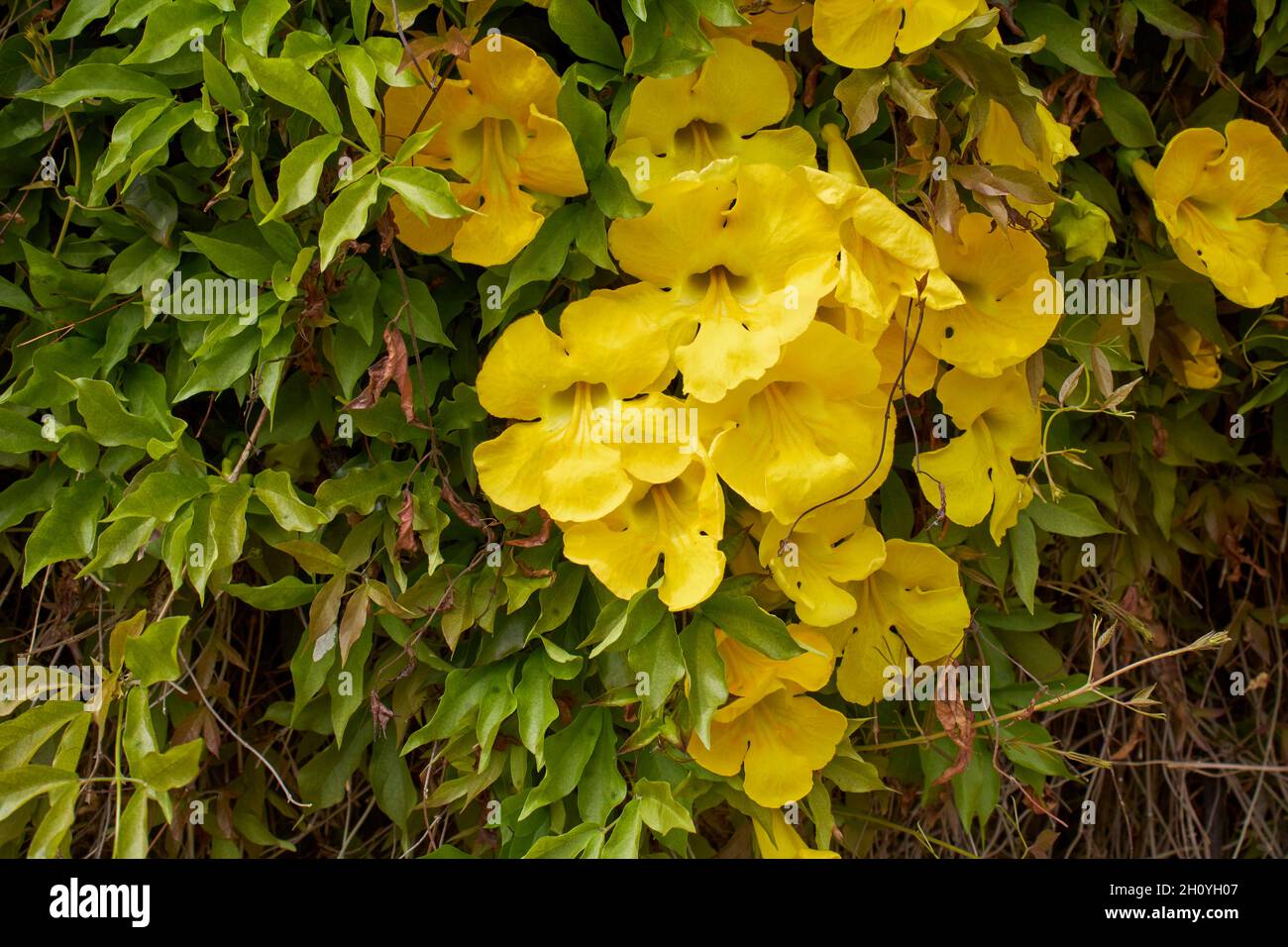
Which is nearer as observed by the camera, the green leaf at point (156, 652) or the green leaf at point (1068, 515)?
the green leaf at point (156, 652)

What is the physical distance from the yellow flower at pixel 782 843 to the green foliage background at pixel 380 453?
0.12 feet

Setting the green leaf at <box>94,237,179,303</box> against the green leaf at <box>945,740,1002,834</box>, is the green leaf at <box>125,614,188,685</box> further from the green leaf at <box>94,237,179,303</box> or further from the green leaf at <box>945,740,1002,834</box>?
the green leaf at <box>945,740,1002,834</box>

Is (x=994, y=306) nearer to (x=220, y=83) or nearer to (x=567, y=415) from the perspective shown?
(x=567, y=415)

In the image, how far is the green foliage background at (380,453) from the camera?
1.03m

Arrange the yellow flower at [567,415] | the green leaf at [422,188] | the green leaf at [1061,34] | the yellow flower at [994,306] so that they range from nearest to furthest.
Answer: the green leaf at [422,188], the yellow flower at [567,415], the yellow flower at [994,306], the green leaf at [1061,34]

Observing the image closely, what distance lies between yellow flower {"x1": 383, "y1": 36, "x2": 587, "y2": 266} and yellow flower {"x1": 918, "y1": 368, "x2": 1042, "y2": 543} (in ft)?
1.64

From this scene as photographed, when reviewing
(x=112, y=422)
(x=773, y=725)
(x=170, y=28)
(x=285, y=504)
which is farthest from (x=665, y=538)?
(x=170, y=28)

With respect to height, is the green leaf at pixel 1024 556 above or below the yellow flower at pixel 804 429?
below

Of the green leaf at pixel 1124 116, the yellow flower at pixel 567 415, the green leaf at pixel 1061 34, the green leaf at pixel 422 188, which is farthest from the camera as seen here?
the green leaf at pixel 1124 116

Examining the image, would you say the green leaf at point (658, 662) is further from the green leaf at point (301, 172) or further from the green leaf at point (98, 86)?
the green leaf at point (98, 86)

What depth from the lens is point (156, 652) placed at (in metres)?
1.03

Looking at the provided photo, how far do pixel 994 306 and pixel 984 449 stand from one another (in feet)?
0.56

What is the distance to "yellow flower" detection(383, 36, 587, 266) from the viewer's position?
102cm

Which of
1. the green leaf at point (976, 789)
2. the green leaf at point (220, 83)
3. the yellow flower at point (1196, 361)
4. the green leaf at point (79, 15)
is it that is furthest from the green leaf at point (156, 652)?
the yellow flower at point (1196, 361)
